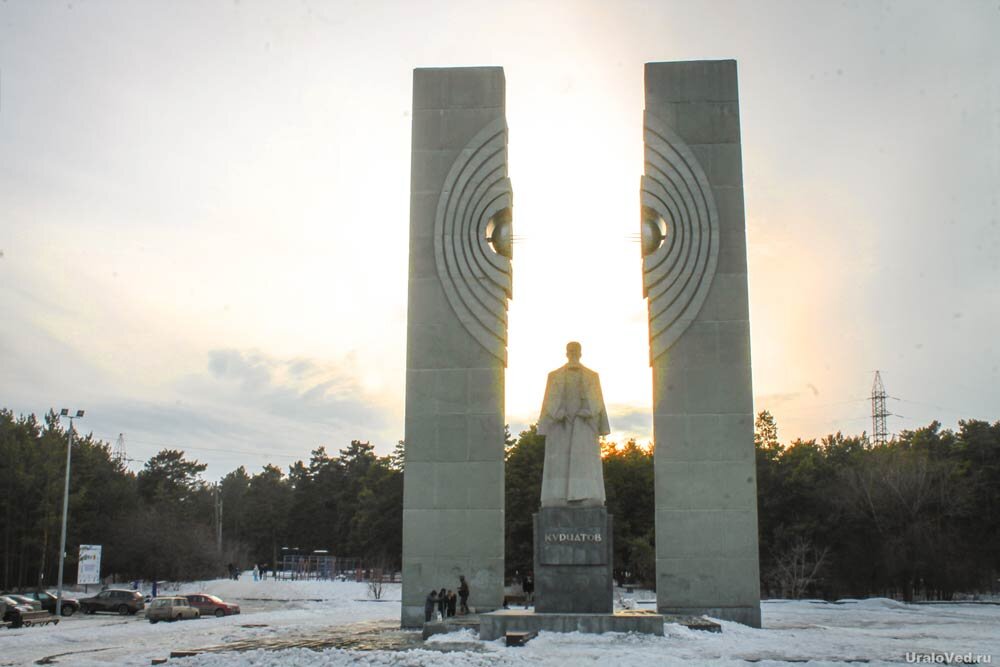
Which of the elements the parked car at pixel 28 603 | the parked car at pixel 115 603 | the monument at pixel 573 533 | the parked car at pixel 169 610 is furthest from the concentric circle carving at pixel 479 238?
the parked car at pixel 115 603

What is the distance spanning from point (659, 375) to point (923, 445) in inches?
899

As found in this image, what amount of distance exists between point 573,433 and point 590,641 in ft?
11.3

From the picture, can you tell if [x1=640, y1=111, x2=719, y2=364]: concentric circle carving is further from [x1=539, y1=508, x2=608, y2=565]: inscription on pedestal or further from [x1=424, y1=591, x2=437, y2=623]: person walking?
[x1=424, y1=591, x2=437, y2=623]: person walking

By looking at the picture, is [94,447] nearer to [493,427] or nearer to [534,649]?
[493,427]

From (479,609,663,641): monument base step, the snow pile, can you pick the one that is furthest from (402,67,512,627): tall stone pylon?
the snow pile

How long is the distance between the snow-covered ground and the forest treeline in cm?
695

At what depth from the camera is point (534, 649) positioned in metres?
12.4

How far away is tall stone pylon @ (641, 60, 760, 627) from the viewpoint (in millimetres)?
18969

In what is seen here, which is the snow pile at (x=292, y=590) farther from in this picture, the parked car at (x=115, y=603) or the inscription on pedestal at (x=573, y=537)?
the inscription on pedestal at (x=573, y=537)

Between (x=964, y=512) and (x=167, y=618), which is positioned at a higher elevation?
(x=964, y=512)

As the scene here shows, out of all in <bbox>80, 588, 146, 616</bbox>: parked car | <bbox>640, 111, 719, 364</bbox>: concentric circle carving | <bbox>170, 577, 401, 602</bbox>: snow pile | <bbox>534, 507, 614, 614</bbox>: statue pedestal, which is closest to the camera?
<bbox>534, 507, 614, 614</bbox>: statue pedestal

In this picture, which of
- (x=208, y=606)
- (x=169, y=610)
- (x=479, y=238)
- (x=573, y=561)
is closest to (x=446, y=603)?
(x=573, y=561)

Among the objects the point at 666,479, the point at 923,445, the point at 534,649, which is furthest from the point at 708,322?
the point at 923,445

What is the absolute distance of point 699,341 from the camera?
786 inches
